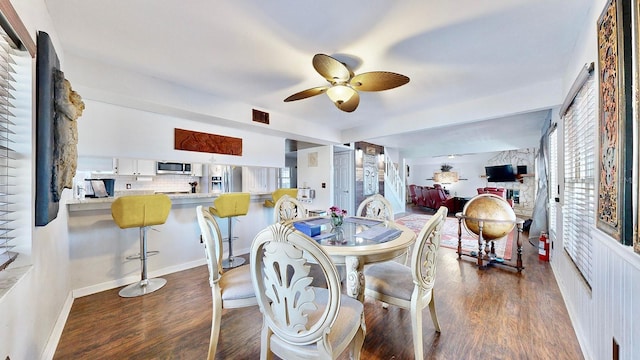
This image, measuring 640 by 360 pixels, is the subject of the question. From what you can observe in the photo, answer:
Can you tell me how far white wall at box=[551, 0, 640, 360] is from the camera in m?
0.96

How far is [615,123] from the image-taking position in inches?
42.3

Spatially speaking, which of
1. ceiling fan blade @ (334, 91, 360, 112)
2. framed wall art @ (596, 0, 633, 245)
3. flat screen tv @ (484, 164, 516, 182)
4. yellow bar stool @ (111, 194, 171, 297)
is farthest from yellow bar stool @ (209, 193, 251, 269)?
flat screen tv @ (484, 164, 516, 182)

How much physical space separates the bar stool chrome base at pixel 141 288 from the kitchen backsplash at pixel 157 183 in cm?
206

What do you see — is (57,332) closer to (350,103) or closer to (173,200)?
(173,200)

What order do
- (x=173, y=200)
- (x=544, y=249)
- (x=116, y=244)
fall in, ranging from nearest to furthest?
(x=116, y=244) → (x=173, y=200) → (x=544, y=249)

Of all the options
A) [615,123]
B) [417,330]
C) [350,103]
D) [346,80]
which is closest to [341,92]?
Result: [346,80]

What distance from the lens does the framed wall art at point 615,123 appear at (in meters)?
0.98

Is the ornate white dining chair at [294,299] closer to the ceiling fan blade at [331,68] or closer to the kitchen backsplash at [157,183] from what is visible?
the ceiling fan blade at [331,68]

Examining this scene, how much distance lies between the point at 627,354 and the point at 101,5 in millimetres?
3361

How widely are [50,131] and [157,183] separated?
373cm

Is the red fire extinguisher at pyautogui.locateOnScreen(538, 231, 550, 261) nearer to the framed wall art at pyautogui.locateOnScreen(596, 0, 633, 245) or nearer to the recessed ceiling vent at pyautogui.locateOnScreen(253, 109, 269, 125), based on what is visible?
the framed wall art at pyautogui.locateOnScreen(596, 0, 633, 245)

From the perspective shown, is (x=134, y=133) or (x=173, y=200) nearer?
(x=134, y=133)

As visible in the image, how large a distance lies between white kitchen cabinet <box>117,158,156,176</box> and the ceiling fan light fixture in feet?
10.4

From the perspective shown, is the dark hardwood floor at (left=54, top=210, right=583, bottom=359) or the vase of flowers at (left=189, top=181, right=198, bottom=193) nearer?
the dark hardwood floor at (left=54, top=210, right=583, bottom=359)
